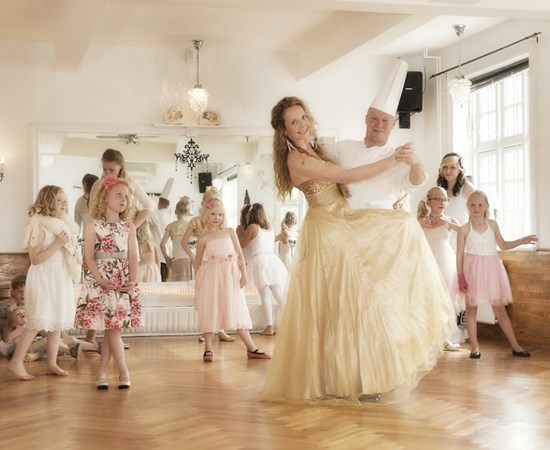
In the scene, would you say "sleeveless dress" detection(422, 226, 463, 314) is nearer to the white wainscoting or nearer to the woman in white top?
the woman in white top

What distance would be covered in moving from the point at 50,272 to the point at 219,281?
1.40 metres

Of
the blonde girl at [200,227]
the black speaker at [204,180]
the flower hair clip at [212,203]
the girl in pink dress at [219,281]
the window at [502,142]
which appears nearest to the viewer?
the girl in pink dress at [219,281]

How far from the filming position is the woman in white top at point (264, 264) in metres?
7.89

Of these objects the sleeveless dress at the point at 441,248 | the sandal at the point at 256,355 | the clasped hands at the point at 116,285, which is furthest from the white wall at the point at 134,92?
the clasped hands at the point at 116,285

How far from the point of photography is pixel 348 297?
4.16 metres

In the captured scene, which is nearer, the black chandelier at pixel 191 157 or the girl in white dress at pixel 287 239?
the black chandelier at pixel 191 157

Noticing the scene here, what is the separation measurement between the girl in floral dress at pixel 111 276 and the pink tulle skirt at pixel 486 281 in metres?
2.77

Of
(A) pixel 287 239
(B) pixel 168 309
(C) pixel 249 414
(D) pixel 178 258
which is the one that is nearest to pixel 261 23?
(A) pixel 287 239

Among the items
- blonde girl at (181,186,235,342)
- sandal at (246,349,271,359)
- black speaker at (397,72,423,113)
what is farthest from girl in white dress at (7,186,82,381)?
black speaker at (397,72,423,113)

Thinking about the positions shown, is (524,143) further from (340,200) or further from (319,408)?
(319,408)

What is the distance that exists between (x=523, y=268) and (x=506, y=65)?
6.32 ft

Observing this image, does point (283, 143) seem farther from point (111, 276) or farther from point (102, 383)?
point (102, 383)

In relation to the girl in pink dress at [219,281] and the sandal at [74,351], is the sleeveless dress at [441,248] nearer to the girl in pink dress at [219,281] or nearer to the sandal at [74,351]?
the girl in pink dress at [219,281]

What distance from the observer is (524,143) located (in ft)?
24.3
